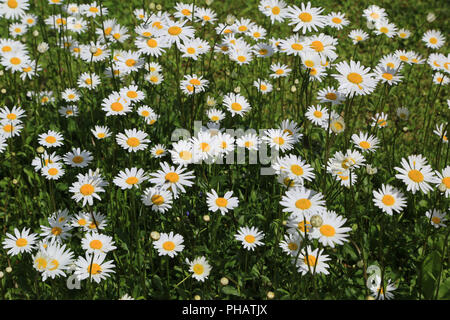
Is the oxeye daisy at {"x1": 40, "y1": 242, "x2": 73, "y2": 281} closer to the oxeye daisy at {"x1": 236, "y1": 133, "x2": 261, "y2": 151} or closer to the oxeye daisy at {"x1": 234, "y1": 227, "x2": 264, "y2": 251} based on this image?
the oxeye daisy at {"x1": 234, "y1": 227, "x2": 264, "y2": 251}

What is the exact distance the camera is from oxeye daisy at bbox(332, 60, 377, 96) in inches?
119

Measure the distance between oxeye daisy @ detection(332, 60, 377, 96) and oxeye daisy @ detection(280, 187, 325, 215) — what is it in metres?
0.95

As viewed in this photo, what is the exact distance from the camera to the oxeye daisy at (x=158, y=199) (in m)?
2.68

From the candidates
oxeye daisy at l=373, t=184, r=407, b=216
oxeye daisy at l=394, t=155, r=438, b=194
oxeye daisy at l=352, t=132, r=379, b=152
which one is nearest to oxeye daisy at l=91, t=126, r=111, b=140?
oxeye daisy at l=352, t=132, r=379, b=152

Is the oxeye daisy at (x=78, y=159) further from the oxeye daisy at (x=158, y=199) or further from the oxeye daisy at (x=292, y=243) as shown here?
the oxeye daisy at (x=292, y=243)

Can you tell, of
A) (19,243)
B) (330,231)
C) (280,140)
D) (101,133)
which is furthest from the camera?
(101,133)

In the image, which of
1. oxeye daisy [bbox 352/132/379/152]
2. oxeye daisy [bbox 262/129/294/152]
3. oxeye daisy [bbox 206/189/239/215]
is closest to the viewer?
oxeye daisy [bbox 206/189/239/215]

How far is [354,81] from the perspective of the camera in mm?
3061

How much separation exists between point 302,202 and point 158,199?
92 centimetres

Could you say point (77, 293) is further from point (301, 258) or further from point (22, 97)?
point (22, 97)

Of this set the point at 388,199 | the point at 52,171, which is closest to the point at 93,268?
the point at 52,171

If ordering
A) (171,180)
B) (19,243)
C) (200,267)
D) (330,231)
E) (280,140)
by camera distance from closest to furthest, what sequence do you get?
(330,231) < (200,267) < (19,243) < (171,180) < (280,140)

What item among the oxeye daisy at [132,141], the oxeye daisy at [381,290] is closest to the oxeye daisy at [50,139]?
the oxeye daisy at [132,141]

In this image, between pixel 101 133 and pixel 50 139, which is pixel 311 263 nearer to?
pixel 101 133
